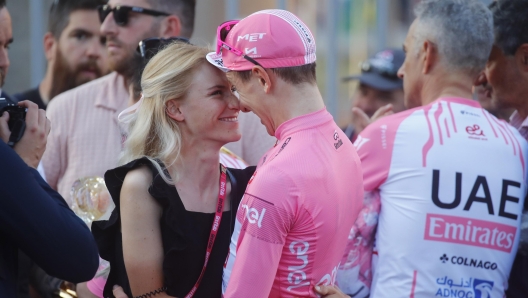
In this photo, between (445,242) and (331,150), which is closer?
(331,150)

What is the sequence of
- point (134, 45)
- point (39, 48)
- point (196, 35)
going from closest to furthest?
1. point (134, 45)
2. point (39, 48)
3. point (196, 35)

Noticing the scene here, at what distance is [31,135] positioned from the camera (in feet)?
7.11

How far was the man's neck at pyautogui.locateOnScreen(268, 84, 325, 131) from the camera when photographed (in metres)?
2.22

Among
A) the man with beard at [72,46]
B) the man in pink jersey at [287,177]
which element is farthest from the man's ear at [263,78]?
the man with beard at [72,46]

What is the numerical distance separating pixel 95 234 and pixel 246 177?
552 mm

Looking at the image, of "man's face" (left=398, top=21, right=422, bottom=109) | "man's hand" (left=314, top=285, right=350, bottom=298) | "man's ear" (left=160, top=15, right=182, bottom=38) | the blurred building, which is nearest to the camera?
"man's hand" (left=314, top=285, right=350, bottom=298)

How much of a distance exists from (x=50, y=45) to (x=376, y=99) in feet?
6.94

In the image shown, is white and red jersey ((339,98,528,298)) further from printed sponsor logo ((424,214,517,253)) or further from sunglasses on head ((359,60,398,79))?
sunglasses on head ((359,60,398,79))

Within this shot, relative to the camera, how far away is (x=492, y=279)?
2727mm

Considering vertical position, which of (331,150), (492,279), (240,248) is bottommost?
(492,279)

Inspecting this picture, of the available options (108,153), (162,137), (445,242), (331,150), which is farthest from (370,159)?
(108,153)

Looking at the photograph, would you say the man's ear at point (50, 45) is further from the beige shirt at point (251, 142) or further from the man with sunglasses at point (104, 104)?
the beige shirt at point (251, 142)

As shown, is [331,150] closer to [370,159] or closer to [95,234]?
[370,159]

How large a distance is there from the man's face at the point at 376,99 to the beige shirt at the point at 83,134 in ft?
5.04
